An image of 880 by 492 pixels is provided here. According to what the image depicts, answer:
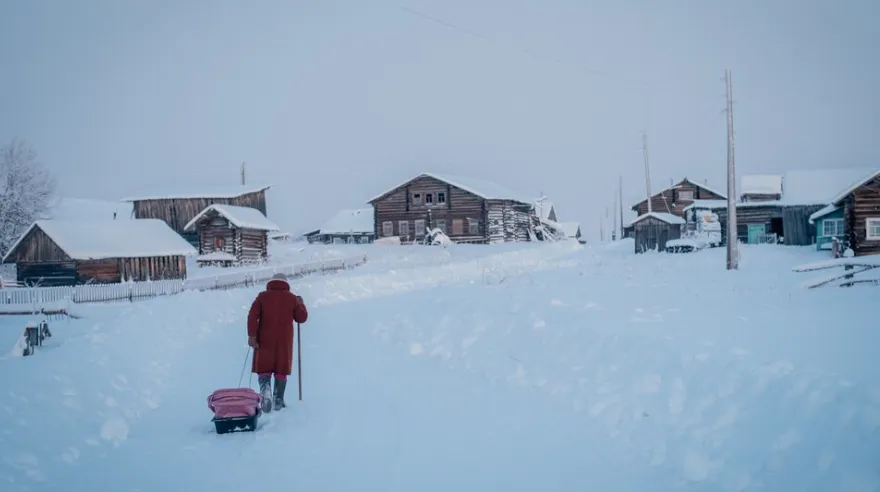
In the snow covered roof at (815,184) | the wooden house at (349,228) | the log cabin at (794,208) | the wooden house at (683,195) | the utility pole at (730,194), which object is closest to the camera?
the utility pole at (730,194)

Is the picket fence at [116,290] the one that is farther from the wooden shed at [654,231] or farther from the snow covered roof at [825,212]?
the snow covered roof at [825,212]

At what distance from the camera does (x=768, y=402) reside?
5848mm

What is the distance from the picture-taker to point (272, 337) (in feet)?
28.2

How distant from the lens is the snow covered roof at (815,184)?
41.9 m

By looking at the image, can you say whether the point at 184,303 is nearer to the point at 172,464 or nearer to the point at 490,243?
the point at 172,464

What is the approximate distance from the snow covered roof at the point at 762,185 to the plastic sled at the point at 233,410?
49.1 metres

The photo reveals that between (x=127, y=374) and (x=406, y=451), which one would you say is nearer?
(x=406, y=451)

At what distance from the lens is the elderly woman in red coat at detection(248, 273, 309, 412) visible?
334 inches

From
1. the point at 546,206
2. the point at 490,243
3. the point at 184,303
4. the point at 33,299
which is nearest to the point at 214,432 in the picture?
the point at 184,303

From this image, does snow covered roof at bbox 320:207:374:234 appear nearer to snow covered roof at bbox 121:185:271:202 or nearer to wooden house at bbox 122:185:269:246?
snow covered roof at bbox 121:185:271:202

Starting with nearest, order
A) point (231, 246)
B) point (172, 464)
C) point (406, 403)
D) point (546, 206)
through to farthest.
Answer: point (172, 464)
point (406, 403)
point (231, 246)
point (546, 206)

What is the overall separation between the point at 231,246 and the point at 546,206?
58.8m

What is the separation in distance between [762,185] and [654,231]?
33.1 ft

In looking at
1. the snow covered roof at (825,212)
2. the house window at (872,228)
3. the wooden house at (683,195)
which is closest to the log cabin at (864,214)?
the house window at (872,228)
